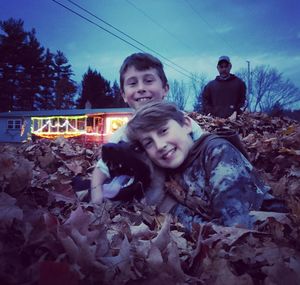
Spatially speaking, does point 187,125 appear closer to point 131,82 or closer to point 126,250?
point 131,82

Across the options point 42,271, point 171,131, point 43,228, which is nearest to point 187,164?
point 171,131

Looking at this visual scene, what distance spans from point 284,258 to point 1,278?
3.49ft

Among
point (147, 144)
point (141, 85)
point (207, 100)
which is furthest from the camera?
point (207, 100)

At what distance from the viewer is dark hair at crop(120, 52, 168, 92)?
3561 mm

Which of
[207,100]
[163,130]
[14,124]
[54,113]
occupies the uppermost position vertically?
[207,100]

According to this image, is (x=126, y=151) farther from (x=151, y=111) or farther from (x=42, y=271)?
(x=42, y=271)

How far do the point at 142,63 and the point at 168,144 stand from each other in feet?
4.63

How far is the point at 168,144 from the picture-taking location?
2.47 metres

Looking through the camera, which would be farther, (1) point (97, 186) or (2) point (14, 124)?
(2) point (14, 124)

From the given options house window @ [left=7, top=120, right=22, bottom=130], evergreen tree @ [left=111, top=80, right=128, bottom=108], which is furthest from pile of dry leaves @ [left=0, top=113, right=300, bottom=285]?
evergreen tree @ [left=111, top=80, right=128, bottom=108]

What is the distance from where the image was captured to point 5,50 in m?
23.6

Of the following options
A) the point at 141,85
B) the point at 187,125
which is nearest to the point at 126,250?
the point at 187,125

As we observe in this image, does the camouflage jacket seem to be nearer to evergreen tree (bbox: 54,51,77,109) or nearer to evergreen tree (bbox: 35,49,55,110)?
evergreen tree (bbox: 35,49,55,110)

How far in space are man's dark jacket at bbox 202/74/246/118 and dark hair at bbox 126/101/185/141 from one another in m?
5.40
